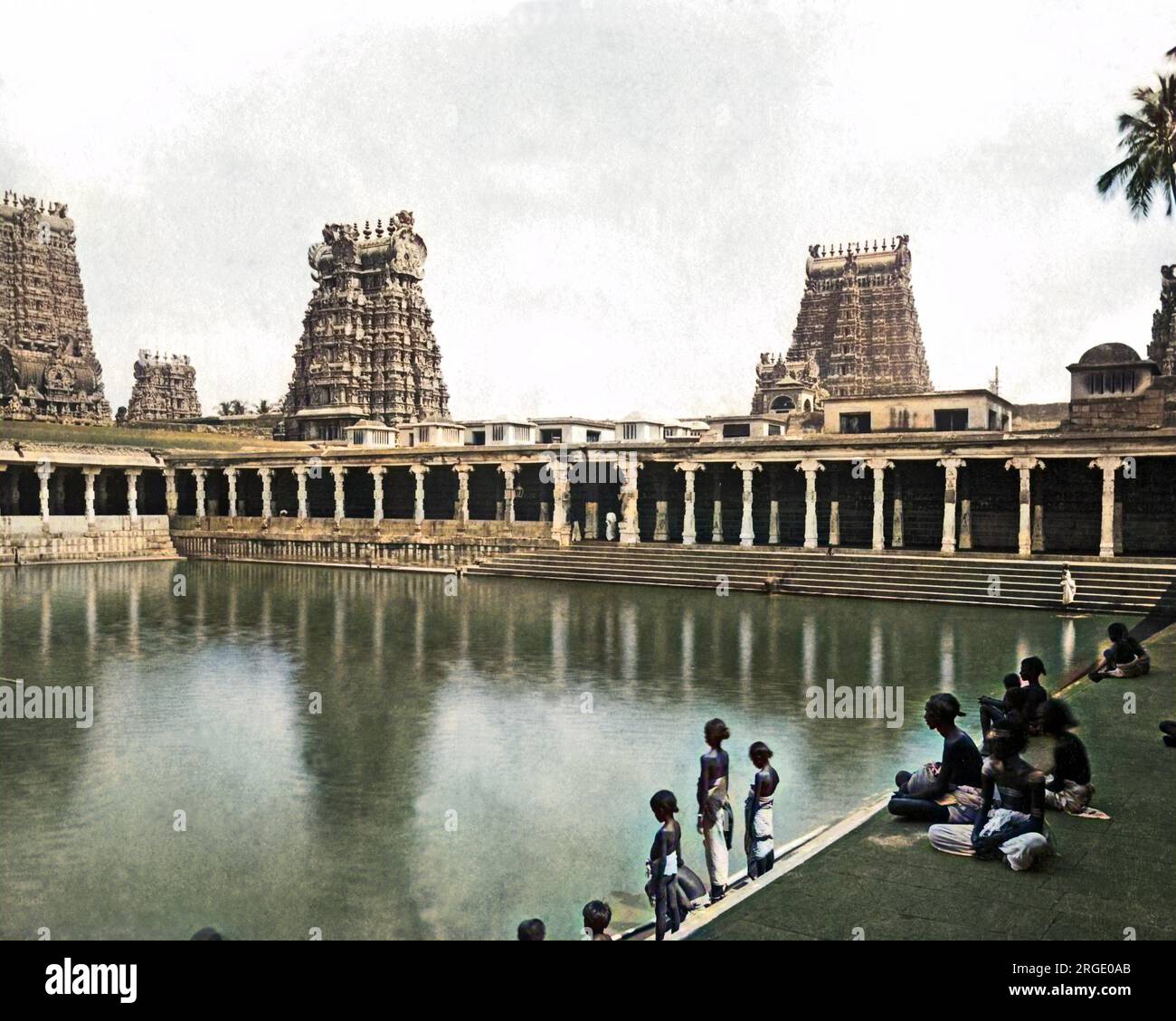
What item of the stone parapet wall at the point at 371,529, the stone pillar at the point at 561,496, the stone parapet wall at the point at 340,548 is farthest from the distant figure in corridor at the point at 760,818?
the stone pillar at the point at 561,496

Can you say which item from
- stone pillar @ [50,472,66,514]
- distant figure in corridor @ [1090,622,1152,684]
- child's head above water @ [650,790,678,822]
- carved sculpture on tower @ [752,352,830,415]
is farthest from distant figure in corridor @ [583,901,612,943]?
carved sculpture on tower @ [752,352,830,415]

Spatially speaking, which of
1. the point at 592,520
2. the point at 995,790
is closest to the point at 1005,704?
the point at 995,790

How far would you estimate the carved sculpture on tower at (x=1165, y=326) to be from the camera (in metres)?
59.7

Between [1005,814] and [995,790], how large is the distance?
38cm

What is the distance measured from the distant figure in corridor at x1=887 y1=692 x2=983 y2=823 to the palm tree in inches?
1034

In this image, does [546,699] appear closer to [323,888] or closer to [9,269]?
[323,888]

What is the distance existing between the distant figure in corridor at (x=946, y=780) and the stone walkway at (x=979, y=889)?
9.3 inches

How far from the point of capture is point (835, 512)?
39.2 m

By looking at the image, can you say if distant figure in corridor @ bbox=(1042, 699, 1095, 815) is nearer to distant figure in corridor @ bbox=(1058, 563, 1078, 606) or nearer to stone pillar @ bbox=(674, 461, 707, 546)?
distant figure in corridor @ bbox=(1058, 563, 1078, 606)

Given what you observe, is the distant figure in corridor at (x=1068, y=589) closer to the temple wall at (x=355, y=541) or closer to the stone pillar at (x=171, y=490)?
the temple wall at (x=355, y=541)

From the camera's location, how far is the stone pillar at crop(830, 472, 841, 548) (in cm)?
3903

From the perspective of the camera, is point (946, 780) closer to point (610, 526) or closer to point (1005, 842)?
point (1005, 842)
